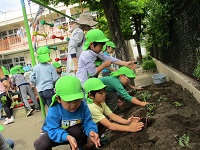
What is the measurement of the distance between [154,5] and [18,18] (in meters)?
19.2

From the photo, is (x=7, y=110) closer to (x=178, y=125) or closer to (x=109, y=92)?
(x=109, y=92)

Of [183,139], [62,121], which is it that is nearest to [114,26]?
[62,121]

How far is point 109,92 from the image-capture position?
164 inches

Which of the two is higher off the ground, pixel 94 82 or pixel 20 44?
pixel 20 44

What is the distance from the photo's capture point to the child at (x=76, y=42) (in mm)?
3830

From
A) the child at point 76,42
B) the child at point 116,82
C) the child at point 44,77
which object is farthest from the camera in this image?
the child at point 44,77

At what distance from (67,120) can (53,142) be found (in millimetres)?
279

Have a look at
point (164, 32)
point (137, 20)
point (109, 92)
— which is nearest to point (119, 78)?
point (109, 92)

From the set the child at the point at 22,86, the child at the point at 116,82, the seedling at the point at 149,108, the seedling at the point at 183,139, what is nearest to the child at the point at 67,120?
the seedling at the point at 183,139

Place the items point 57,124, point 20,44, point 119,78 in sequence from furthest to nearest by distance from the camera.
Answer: point 20,44
point 119,78
point 57,124

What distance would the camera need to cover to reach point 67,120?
2.59 meters

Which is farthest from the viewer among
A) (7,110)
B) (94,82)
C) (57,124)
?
(7,110)

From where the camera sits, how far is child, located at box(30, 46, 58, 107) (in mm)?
4645

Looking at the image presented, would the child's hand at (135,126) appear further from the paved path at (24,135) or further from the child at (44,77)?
the child at (44,77)
